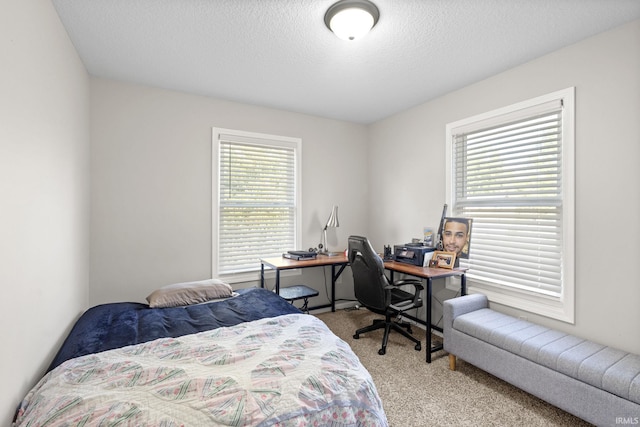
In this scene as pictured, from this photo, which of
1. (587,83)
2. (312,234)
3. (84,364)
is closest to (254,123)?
(312,234)

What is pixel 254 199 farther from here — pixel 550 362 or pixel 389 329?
pixel 550 362

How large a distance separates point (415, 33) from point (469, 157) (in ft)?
4.78

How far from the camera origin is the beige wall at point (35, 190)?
1.25 m

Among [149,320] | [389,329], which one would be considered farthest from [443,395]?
[149,320]

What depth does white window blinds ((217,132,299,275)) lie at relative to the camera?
341 cm

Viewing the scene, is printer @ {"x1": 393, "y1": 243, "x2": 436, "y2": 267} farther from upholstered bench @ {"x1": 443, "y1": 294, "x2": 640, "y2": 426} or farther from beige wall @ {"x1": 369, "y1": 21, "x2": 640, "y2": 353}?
beige wall @ {"x1": 369, "y1": 21, "x2": 640, "y2": 353}

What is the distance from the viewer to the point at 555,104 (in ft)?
7.67

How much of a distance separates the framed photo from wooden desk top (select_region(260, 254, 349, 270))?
0.92 m

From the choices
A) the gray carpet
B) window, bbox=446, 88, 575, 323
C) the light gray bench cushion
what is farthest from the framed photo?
the gray carpet

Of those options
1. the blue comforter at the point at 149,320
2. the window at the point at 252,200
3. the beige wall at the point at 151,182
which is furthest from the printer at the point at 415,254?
the beige wall at the point at 151,182

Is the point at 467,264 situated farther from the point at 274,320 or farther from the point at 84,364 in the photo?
the point at 84,364

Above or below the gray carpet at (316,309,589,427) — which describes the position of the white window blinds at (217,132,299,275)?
above

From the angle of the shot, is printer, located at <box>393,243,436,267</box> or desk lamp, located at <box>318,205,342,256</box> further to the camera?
desk lamp, located at <box>318,205,342,256</box>

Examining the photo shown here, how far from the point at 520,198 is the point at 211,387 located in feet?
8.93
